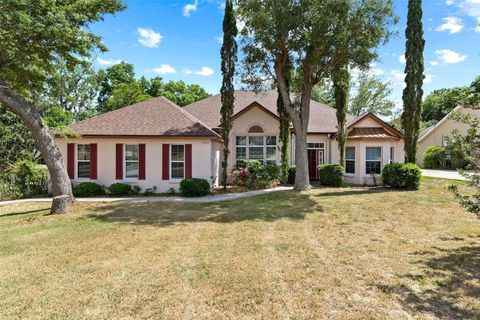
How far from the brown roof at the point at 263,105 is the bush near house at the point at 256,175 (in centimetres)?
406

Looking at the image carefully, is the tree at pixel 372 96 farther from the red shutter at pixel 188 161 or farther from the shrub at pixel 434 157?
the red shutter at pixel 188 161

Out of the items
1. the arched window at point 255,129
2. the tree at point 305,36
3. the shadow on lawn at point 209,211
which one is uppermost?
the tree at point 305,36

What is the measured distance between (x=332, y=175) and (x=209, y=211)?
944 cm

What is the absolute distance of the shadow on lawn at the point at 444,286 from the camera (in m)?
3.87

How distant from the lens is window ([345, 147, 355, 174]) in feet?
59.8

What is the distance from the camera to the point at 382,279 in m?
4.81

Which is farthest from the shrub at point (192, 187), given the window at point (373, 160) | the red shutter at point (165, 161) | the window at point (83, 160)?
the window at point (373, 160)

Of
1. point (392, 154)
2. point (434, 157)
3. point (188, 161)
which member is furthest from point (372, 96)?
point (188, 161)

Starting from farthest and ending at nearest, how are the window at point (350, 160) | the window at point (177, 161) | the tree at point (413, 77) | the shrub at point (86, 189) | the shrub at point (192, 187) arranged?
the window at point (350, 160)
the tree at point (413, 77)
the window at point (177, 161)
the shrub at point (86, 189)
the shrub at point (192, 187)

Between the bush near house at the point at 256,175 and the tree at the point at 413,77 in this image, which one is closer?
the tree at the point at 413,77

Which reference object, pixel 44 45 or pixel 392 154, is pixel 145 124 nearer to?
pixel 44 45

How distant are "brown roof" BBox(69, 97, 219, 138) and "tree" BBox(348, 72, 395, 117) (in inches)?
1072

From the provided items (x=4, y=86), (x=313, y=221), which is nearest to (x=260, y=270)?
(x=313, y=221)

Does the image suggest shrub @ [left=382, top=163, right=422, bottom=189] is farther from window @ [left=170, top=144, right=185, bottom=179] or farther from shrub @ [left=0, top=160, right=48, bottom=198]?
shrub @ [left=0, top=160, right=48, bottom=198]
